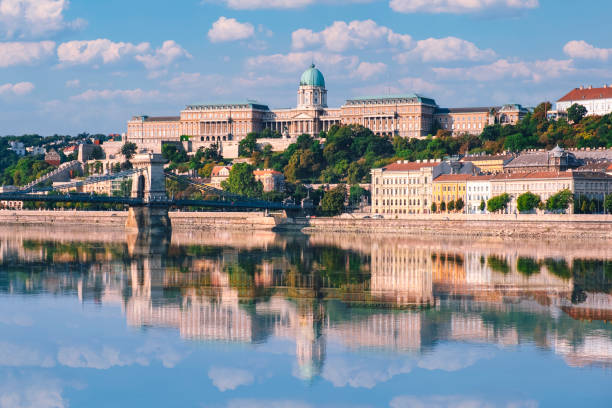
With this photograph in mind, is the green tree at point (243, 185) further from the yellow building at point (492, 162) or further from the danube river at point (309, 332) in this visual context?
the danube river at point (309, 332)

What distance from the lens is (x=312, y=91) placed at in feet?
338

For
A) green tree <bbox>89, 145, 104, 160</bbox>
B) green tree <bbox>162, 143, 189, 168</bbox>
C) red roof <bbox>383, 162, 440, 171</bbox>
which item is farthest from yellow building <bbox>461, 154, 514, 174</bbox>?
green tree <bbox>89, 145, 104, 160</bbox>

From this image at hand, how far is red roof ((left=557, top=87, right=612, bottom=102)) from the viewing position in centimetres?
8019

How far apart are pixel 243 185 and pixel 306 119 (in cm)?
2926

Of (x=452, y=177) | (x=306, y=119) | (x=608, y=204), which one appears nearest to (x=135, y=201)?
(x=452, y=177)

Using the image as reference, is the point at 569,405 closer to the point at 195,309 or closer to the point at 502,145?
the point at 195,309

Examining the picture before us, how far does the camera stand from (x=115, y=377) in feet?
56.9

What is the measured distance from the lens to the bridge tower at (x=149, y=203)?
2154 inches

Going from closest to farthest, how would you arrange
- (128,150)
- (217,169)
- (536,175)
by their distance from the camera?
1. (536,175)
2. (217,169)
3. (128,150)

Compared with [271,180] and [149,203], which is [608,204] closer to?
[149,203]

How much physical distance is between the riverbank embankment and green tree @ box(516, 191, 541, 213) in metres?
2.99

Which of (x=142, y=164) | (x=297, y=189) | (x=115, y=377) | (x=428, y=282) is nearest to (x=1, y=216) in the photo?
(x=142, y=164)

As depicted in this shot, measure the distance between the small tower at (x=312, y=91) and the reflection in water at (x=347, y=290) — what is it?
2324 inches

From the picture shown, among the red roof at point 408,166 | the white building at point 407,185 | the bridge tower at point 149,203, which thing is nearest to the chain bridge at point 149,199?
the bridge tower at point 149,203
